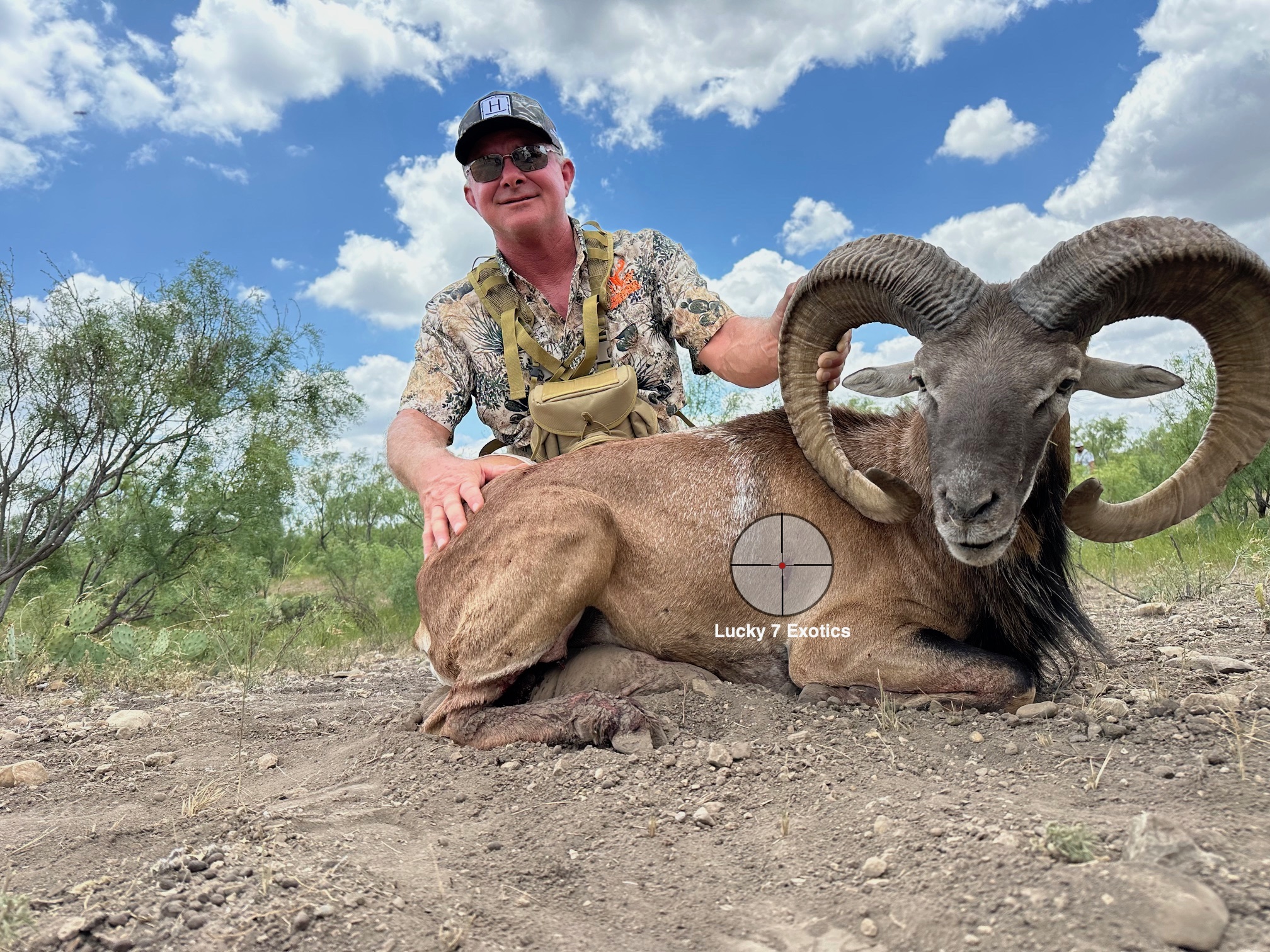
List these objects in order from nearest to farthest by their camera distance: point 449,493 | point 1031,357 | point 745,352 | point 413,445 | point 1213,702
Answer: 1. point 1213,702
2. point 1031,357
3. point 449,493
4. point 413,445
5. point 745,352

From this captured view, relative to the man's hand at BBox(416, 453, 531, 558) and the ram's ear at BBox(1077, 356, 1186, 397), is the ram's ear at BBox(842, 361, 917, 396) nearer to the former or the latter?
the ram's ear at BBox(1077, 356, 1186, 397)

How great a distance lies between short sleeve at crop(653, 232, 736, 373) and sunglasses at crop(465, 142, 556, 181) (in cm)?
109

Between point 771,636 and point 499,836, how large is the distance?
6.95ft

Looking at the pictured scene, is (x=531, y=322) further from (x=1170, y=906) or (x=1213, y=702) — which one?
(x=1170, y=906)

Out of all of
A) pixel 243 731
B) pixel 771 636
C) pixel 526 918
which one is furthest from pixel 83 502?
pixel 526 918

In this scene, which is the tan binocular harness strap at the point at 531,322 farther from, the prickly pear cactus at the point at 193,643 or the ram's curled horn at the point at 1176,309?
the prickly pear cactus at the point at 193,643

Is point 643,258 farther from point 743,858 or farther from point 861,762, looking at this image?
point 743,858

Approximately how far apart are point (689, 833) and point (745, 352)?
155 inches

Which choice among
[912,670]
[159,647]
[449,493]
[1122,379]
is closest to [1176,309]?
[1122,379]

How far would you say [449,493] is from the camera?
4992mm

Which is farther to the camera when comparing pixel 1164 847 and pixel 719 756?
pixel 719 756

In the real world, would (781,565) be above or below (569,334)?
below

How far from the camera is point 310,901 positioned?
247cm

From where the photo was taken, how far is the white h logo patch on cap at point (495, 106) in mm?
6168
